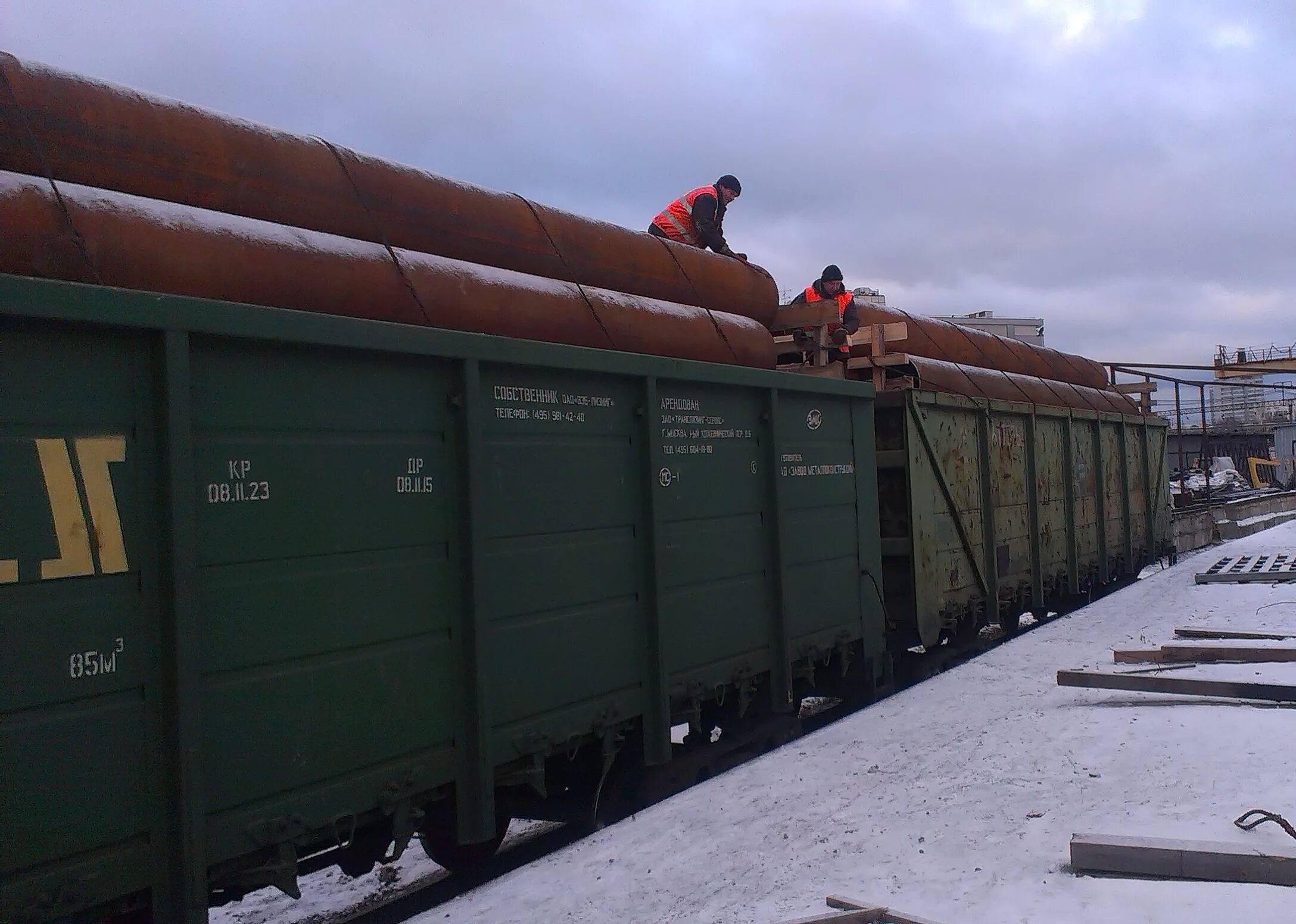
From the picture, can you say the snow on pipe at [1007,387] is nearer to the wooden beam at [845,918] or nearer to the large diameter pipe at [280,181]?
the large diameter pipe at [280,181]

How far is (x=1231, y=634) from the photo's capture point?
8195mm

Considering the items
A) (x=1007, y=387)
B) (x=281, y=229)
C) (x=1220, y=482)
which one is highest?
(x=281, y=229)

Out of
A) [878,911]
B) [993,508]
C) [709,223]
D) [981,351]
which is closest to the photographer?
[878,911]

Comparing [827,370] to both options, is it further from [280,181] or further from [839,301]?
[280,181]

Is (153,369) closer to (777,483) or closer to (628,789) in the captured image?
(628,789)

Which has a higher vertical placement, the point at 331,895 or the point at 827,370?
the point at 827,370

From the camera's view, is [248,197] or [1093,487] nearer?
[248,197]

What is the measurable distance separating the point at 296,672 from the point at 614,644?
5.88ft

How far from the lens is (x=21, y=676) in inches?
101

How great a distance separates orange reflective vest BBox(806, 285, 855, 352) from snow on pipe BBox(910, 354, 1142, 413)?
35.9 inches

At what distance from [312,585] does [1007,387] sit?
9103 millimetres

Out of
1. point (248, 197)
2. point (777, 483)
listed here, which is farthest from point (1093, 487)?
point (248, 197)

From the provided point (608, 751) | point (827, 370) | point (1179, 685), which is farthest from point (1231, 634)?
point (608, 751)

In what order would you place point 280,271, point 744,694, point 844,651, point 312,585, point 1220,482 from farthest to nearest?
point 1220,482, point 844,651, point 744,694, point 280,271, point 312,585
